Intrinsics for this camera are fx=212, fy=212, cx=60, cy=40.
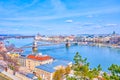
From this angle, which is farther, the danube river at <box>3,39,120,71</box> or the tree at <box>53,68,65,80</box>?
the danube river at <box>3,39,120,71</box>

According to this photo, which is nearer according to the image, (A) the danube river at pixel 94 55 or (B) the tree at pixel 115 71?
(B) the tree at pixel 115 71

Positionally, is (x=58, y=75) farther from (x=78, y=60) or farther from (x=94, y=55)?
(x=94, y=55)

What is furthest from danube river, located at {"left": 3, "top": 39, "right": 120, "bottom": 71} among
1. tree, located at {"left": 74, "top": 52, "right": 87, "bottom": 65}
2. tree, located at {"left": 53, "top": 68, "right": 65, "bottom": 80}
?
tree, located at {"left": 74, "top": 52, "right": 87, "bottom": 65}

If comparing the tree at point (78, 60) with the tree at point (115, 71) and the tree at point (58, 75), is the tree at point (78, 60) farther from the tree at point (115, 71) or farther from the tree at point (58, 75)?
the tree at point (58, 75)

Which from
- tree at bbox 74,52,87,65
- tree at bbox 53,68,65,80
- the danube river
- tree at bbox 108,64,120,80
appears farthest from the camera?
the danube river

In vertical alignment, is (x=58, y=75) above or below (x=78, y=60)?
below

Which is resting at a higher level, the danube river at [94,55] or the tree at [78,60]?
the tree at [78,60]

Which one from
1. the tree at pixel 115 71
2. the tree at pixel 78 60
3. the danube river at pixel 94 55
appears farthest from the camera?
the danube river at pixel 94 55

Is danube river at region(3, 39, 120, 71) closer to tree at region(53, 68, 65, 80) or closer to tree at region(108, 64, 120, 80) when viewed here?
tree at region(53, 68, 65, 80)

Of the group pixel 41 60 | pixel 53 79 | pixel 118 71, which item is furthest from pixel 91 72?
pixel 41 60

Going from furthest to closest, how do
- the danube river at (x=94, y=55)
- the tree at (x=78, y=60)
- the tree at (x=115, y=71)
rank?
1. the danube river at (x=94, y=55)
2. the tree at (x=78, y=60)
3. the tree at (x=115, y=71)

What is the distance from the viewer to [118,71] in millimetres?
1511

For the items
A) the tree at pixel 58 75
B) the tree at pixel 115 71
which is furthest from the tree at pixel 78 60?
the tree at pixel 58 75

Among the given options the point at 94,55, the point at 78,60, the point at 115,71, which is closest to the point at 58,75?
the point at 78,60
